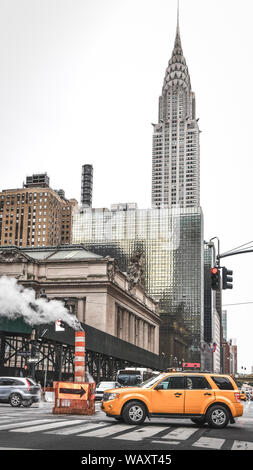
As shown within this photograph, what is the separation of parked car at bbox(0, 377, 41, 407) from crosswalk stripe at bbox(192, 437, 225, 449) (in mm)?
15005

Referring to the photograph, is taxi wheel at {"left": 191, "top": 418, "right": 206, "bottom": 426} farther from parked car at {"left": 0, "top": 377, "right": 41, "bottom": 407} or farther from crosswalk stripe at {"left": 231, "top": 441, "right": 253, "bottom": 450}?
parked car at {"left": 0, "top": 377, "right": 41, "bottom": 407}

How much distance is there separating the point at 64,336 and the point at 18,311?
13.7 feet

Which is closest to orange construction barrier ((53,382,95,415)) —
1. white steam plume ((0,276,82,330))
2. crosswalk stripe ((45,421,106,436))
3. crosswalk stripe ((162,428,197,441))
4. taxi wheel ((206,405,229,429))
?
crosswalk stripe ((45,421,106,436))

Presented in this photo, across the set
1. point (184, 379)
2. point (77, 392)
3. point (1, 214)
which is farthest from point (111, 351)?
point (1, 214)

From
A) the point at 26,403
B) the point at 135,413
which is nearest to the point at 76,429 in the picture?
the point at 135,413

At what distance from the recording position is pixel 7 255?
70875 mm

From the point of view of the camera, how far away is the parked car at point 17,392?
1046 inches

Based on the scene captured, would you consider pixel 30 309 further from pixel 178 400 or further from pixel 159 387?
pixel 178 400

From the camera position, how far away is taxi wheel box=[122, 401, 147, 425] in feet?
55.1

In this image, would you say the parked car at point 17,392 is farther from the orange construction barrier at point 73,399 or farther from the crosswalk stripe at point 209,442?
the crosswalk stripe at point 209,442

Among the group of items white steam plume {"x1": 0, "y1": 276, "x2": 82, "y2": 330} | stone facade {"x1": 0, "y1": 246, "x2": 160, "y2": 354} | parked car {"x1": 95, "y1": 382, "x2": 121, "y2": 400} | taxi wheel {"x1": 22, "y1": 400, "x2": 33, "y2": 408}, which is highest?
stone facade {"x1": 0, "y1": 246, "x2": 160, "y2": 354}

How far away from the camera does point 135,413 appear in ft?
55.2

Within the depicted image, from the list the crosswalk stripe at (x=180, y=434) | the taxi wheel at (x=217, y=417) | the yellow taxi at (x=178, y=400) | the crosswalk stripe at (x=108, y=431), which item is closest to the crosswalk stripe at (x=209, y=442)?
the crosswalk stripe at (x=180, y=434)
